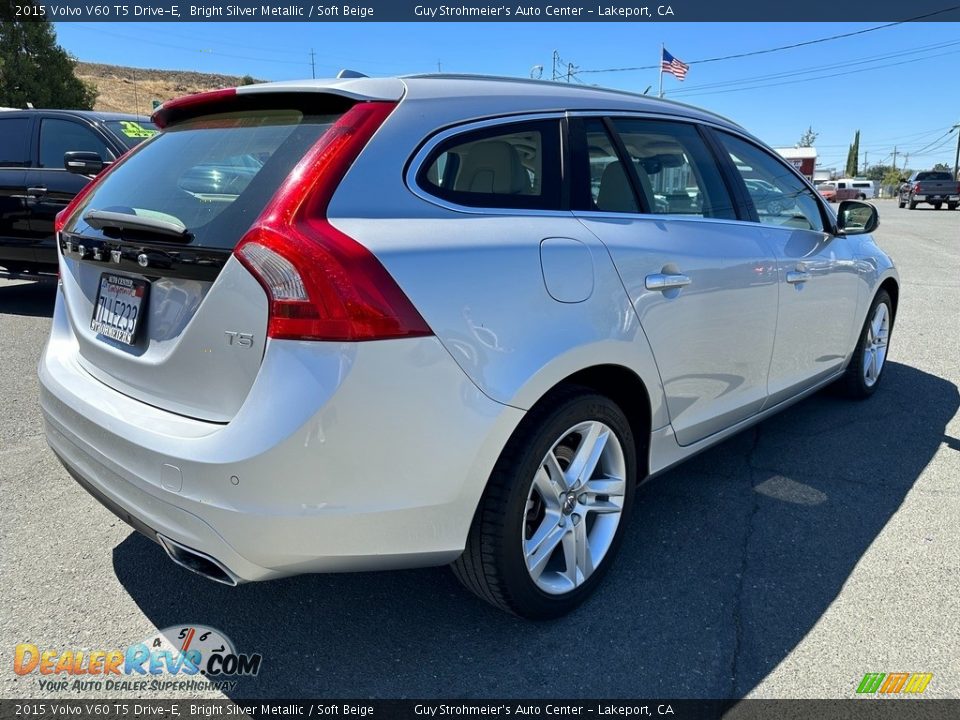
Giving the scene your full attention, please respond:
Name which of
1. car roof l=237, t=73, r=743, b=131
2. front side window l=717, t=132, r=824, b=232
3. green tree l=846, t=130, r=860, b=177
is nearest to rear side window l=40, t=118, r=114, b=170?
car roof l=237, t=73, r=743, b=131

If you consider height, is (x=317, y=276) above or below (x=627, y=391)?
above

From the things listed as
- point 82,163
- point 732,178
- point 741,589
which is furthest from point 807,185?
point 82,163

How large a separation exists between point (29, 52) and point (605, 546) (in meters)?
30.3

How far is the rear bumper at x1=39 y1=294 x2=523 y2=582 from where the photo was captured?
1.77 m

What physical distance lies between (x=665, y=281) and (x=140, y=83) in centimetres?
6504

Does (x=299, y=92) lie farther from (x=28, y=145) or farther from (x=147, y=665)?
(x=28, y=145)

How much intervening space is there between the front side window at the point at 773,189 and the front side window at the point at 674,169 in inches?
9.5

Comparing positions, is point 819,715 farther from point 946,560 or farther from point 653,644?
point 946,560

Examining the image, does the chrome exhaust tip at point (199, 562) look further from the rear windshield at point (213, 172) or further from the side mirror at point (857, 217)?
the side mirror at point (857, 217)

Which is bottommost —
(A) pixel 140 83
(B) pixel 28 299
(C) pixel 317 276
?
(B) pixel 28 299

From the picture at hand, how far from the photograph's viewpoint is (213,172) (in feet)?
7.06

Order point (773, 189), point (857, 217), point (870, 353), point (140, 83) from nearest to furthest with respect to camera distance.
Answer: point (773, 189)
point (857, 217)
point (870, 353)
point (140, 83)

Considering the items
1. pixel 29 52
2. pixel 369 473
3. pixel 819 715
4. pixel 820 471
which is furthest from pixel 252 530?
pixel 29 52

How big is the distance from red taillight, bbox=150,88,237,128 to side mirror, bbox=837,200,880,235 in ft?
10.9
